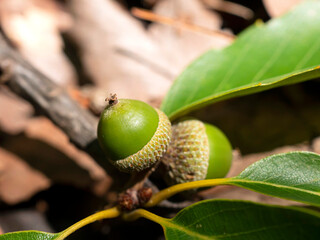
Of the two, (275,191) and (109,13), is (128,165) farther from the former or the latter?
(109,13)

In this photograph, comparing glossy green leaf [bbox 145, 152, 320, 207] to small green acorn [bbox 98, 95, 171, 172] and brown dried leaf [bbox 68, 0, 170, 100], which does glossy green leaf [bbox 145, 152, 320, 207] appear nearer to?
small green acorn [bbox 98, 95, 171, 172]

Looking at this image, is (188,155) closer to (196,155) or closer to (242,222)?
(196,155)

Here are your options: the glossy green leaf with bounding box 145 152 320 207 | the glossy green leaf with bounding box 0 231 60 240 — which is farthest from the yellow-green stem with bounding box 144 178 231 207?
the glossy green leaf with bounding box 0 231 60 240

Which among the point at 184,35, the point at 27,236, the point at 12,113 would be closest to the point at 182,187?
the point at 27,236

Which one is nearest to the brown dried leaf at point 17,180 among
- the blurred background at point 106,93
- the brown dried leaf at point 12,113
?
the blurred background at point 106,93

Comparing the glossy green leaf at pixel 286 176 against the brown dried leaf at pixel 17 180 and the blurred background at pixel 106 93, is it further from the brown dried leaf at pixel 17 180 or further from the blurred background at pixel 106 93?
the brown dried leaf at pixel 17 180

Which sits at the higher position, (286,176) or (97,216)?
(97,216)

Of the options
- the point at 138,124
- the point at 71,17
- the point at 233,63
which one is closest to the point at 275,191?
the point at 138,124
